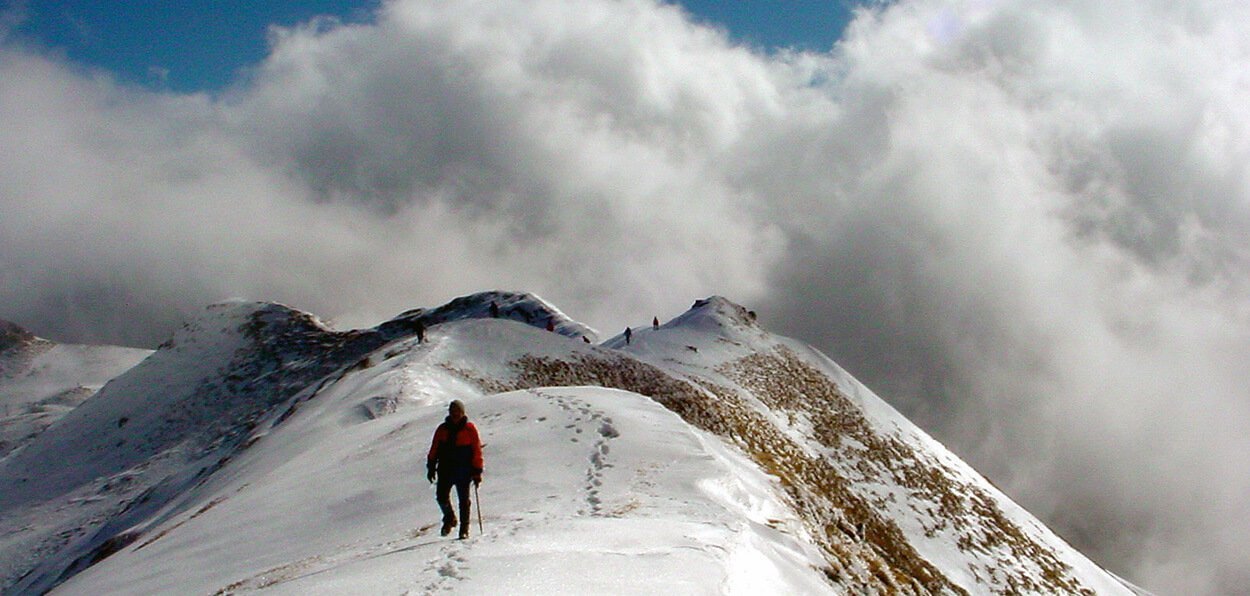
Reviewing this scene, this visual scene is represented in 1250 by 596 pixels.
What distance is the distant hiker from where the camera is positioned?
13805 mm

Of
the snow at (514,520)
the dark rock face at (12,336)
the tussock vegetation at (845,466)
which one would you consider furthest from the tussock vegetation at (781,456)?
the dark rock face at (12,336)

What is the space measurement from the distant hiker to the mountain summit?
0.75 metres

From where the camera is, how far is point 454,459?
547 inches

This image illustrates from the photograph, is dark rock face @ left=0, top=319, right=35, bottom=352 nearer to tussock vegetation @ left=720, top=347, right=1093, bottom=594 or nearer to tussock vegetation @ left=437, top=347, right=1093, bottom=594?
tussock vegetation @ left=437, top=347, right=1093, bottom=594

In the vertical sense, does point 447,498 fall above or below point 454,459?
below

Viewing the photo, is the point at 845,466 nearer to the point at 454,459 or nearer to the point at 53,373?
the point at 454,459

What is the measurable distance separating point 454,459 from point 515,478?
17.8ft

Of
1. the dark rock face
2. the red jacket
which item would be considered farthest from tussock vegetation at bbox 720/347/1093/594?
the dark rock face

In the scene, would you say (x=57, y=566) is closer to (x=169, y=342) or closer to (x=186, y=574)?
(x=186, y=574)

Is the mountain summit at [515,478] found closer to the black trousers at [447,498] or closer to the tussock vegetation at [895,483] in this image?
the tussock vegetation at [895,483]

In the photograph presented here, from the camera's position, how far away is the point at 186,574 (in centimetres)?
1658

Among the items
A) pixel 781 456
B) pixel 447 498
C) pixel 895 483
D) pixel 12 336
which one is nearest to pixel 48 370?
pixel 12 336

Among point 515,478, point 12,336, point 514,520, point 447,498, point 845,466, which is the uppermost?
point 12,336

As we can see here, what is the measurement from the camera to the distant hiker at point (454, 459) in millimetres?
13805
